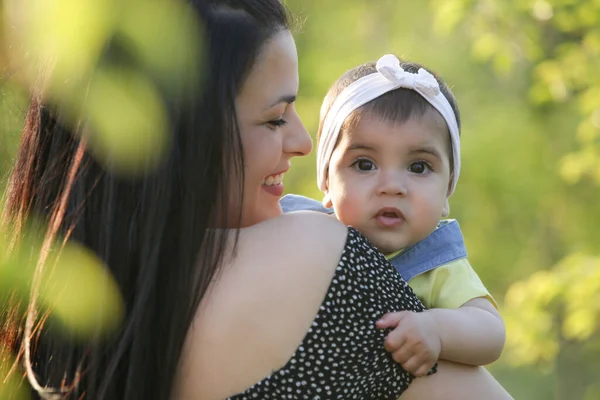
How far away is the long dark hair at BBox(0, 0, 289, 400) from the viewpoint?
1.90 metres

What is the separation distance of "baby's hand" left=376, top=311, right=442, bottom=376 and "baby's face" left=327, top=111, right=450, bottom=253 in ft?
1.51

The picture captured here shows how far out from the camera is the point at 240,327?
6.02ft

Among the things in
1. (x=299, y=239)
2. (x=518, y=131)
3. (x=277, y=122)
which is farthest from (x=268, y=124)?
(x=518, y=131)

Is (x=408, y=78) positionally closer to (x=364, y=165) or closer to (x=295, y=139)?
(x=364, y=165)

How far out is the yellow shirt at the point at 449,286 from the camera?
2.35 meters

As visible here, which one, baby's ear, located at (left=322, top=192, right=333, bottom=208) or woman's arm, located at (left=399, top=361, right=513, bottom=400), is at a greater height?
baby's ear, located at (left=322, top=192, right=333, bottom=208)

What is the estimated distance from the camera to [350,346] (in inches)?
74.4

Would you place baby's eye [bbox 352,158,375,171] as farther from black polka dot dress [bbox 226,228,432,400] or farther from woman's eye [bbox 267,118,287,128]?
black polka dot dress [bbox 226,228,432,400]

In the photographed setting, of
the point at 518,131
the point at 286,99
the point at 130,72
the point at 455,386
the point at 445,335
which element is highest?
the point at 518,131

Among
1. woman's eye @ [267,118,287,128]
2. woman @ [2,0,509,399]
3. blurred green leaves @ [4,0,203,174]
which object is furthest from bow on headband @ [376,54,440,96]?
blurred green leaves @ [4,0,203,174]

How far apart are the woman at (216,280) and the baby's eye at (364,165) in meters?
0.54

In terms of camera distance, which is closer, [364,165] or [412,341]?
[412,341]

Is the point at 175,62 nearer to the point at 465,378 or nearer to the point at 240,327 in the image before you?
the point at 240,327

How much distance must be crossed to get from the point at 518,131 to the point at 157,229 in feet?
23.9
